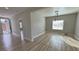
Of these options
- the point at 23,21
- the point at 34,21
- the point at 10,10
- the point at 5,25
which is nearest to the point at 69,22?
the point at 34,21

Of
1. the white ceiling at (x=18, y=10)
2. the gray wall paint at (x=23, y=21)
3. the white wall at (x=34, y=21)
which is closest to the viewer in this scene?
the white ceiling at (x=18, y=10)

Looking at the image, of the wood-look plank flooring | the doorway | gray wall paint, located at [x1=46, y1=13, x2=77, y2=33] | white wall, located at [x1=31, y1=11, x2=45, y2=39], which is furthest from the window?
the doorway

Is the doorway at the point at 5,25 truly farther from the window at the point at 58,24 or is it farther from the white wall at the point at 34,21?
the window at the point at 58,24

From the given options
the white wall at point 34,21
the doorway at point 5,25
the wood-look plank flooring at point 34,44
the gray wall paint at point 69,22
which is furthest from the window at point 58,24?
the doorway at point 5,25

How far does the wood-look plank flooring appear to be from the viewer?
3.80ft

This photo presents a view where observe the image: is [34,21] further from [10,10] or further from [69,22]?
[69,22]

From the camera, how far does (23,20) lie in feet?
4.05

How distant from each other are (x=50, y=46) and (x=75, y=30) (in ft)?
1.80

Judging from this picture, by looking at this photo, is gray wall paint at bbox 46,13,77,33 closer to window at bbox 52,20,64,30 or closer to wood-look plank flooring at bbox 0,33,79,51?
window at bbox 52,20,64,30

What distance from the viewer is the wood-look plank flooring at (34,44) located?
116 cm

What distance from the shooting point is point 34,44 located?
4.05 ft
